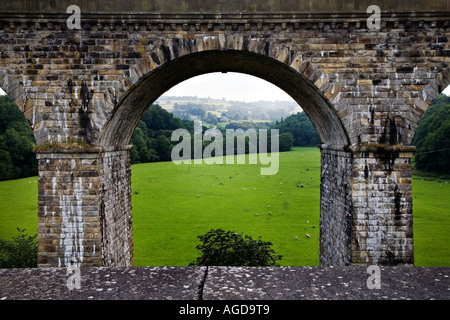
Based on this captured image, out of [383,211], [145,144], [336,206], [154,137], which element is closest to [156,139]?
[145,144]

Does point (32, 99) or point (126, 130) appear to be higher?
point (32, 99)

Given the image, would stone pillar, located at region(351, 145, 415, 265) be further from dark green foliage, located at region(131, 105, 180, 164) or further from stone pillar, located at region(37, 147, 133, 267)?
dark green foliage, located at region(131, 105, 180, 164)

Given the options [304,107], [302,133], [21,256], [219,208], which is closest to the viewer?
[304,107]

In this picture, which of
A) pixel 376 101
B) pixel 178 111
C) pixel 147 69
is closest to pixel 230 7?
pixel 147 69

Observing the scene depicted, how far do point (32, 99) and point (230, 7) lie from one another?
566cm

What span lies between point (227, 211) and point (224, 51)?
1127 inches

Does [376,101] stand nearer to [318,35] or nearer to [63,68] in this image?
[318,35]

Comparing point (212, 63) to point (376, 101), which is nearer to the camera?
point (376, 101)

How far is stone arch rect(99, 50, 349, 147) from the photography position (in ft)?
29.1

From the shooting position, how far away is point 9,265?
14117mm

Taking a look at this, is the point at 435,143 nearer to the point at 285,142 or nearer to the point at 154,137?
the point at 285,142

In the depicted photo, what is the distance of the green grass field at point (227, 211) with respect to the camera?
2433 centimetres

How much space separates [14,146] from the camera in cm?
4488

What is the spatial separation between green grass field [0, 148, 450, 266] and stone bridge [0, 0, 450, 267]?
520 inches
